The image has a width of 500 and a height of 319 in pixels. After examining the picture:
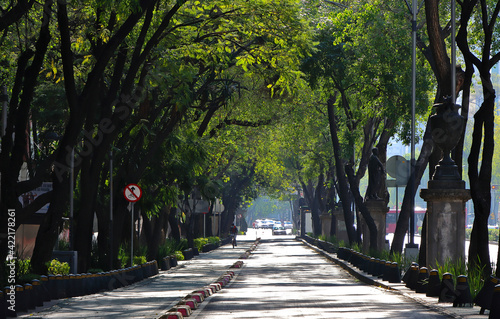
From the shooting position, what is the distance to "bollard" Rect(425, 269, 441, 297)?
17984 mm

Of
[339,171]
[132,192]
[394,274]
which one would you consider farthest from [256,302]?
[339,171]

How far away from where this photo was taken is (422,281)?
19.5 m

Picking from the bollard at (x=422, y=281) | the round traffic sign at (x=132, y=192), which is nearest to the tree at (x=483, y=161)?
the bollard at (x=422, y=281)

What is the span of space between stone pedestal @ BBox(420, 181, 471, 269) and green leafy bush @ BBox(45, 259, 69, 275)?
872cm

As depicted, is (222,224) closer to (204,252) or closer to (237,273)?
(204,252)

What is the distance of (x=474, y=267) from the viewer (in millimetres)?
18859

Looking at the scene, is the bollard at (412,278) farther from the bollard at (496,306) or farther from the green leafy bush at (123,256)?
the green leafy bush at (123,256)

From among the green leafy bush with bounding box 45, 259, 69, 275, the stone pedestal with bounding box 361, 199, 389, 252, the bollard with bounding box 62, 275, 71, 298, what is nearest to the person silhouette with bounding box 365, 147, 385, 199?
the stone pedestal with bounding box 361, 199, 389, 252

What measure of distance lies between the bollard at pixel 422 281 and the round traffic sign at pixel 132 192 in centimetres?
1075

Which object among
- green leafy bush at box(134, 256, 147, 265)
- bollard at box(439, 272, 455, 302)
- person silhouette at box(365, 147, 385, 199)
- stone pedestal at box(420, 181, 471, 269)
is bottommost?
bollard at box(439, 272, 455, 302)

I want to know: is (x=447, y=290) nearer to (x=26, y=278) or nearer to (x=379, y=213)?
(x=26, y=278)

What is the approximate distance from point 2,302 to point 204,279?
563 inches

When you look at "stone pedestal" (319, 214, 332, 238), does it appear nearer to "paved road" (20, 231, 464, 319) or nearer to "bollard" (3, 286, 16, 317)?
"paved road" (20, 231, 464, 319)

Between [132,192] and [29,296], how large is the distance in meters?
11.7
